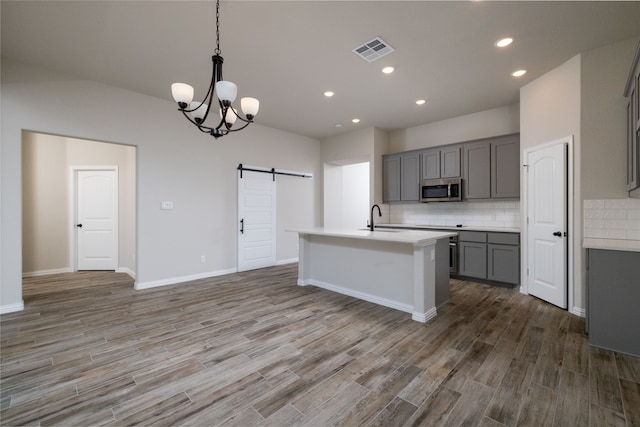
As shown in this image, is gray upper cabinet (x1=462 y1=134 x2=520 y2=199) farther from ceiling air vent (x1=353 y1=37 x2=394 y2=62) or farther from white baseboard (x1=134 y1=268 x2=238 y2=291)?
white baseboard (x1=134 y1=268 x2=238 y2=291)

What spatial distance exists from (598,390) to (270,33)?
4037 millimetres

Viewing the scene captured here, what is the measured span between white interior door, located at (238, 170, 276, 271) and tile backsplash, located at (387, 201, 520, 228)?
2.79 meters

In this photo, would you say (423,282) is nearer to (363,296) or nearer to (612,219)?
(363,296)

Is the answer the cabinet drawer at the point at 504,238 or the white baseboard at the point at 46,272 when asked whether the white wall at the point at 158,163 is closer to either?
the white baseboard at the point at 46,272

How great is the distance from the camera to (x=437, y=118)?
17.7ft

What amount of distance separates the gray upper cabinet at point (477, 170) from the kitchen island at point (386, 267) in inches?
68.9

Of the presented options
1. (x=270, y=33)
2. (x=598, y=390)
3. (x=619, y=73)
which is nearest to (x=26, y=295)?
(x=270, y=33)

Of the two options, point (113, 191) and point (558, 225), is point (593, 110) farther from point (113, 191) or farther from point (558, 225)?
point (113, 191)

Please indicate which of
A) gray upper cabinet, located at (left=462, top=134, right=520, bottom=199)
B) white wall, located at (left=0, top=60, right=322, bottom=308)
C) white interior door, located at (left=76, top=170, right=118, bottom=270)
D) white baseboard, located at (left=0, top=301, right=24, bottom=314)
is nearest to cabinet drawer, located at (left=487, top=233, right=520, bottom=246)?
gray upper cabinet, located at (left=462, top=134, right=520, bottom=199)

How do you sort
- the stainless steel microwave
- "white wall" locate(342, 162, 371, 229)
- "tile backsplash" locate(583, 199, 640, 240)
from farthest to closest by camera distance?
1. "white wall" locate(342, 162, 371, 229)
2. the stainless steel microwave
3. "tile backsplash" locate(583, 199, 640, 240)

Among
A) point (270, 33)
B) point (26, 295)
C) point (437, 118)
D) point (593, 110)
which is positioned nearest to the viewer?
point (270, 33)

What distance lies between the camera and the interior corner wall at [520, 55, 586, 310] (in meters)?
3.14

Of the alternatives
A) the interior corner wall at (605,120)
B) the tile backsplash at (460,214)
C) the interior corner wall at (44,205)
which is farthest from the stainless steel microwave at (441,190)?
the interior corner wall at (44,205)

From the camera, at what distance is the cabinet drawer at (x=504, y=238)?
4.12 meters
